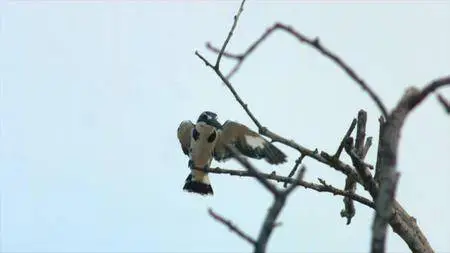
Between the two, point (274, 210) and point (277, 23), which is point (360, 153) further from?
point (274, 210)

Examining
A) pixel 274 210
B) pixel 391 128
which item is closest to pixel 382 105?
pixel 391 128

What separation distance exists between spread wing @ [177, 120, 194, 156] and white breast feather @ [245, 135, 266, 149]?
39.9 inches

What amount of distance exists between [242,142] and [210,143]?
1.53ft

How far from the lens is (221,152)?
9.45 meters

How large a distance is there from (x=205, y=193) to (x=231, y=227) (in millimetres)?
7841

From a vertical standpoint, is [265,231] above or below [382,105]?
below

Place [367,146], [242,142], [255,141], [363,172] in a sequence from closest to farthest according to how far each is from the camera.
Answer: [363,172], [367,146], [255,141], [242,142]

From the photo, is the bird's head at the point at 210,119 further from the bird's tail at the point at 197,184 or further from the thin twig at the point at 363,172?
the thin twig at the point at 363,172

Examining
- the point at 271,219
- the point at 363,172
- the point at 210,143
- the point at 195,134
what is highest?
the point at 195,134

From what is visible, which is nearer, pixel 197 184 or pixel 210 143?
pixel 210 143

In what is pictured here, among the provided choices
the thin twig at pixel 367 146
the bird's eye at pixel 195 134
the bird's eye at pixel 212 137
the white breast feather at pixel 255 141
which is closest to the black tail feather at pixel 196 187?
the bird's eye at pixel 195 134

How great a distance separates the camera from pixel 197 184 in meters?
9.95

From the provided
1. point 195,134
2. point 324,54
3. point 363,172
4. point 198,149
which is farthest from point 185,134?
point 324,54

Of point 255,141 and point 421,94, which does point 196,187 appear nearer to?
point 255,141
